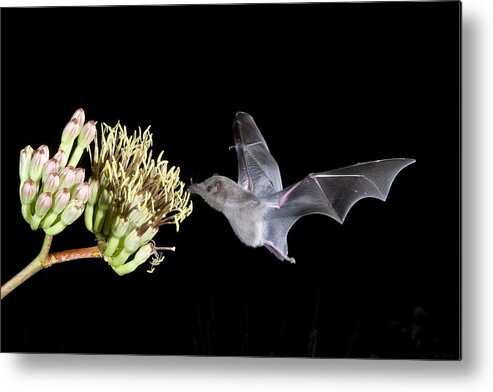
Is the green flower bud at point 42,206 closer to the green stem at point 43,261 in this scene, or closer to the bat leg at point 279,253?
the green stem at point 43,261

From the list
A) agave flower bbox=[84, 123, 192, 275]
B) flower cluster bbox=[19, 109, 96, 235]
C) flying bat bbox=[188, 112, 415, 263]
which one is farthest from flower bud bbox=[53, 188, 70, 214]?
flying bat bbox=[188, 112, 415, 263]

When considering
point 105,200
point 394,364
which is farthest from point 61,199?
point 394,364

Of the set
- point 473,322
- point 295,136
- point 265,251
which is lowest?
point 473,322

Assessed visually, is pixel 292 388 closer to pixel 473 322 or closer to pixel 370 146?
pixel 473 322

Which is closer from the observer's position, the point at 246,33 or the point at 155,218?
the point at 155,218

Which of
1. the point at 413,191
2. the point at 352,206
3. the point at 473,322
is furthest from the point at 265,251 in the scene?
the point at 473,322

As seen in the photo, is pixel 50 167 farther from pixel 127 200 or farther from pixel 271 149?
pixel 271 149

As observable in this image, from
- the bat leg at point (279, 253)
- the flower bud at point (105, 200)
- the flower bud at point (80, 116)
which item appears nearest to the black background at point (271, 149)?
the bat leg at point (279, 253)
